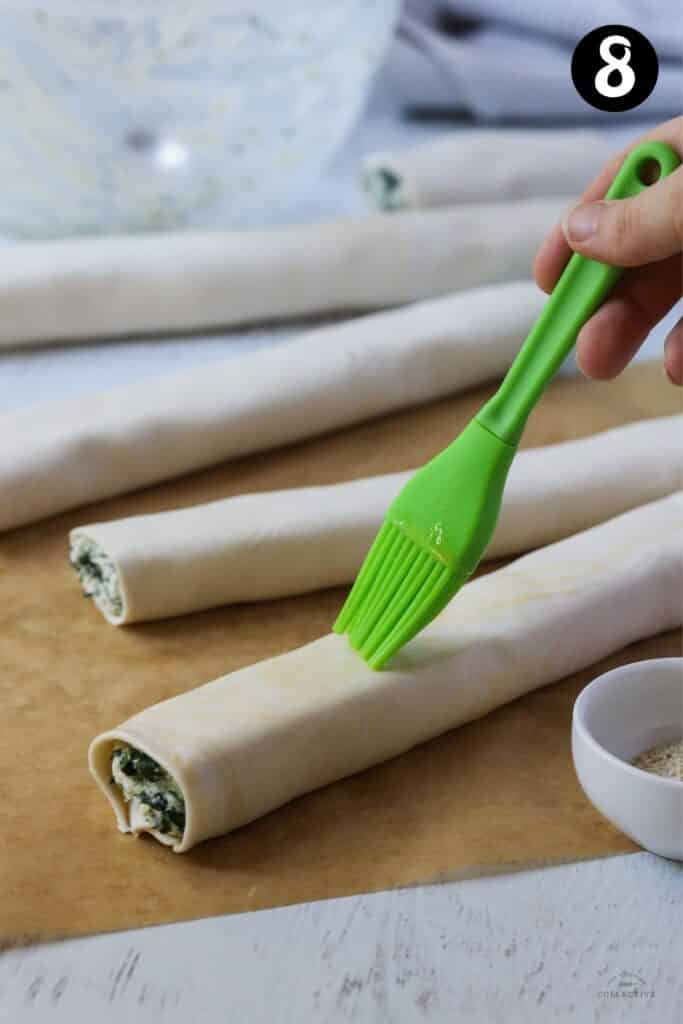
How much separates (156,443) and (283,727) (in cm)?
65

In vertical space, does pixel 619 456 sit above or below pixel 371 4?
below

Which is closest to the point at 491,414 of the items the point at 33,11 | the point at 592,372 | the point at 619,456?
the point at 592,372

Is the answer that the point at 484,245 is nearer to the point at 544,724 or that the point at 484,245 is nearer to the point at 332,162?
the point at 332,162

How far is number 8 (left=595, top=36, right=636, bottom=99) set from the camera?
4.37ft

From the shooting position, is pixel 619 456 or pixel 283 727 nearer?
pixel 283 727

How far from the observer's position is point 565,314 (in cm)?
127

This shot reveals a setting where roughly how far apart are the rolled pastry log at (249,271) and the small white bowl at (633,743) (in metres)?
1.13

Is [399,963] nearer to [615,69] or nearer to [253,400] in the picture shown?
[615,69]

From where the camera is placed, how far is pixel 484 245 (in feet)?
7.81

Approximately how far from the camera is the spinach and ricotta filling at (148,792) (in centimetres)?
128

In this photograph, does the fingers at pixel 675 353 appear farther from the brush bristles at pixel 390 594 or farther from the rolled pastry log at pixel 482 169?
the rolled pastry log at pixel 482 169

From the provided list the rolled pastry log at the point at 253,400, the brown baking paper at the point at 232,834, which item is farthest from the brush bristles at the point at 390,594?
the rolled pastry log at the point at 253,400

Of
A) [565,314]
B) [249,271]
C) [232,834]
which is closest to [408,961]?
[232,834]

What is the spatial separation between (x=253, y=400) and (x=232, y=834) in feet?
2.59
